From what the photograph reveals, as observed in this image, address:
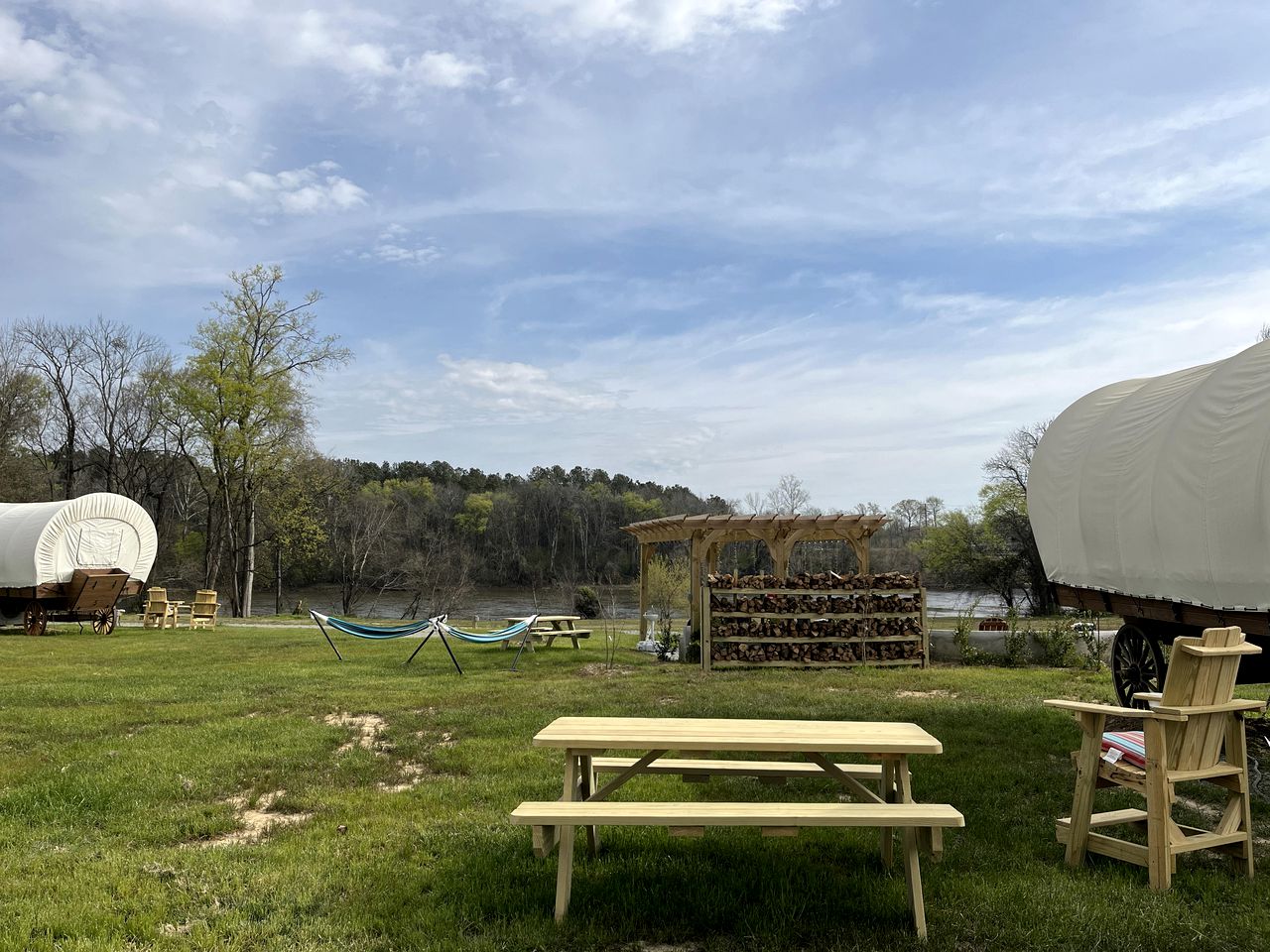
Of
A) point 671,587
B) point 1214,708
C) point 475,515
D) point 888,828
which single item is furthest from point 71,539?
point 475,515

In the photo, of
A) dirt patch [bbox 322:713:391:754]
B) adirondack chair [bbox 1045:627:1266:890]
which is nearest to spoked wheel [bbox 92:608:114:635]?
dirt patch [bbox 322:713:391:754]

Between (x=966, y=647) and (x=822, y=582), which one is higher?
(x=822, y=582)

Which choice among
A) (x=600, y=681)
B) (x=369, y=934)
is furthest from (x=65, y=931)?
(x=600, y=681)

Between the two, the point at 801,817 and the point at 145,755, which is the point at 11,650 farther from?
the point at 801,817

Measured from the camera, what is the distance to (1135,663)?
775cm

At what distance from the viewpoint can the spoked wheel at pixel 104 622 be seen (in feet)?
60.0

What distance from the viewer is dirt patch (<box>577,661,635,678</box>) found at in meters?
11.1

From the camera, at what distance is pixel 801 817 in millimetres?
3342

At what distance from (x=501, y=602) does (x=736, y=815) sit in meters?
39.8

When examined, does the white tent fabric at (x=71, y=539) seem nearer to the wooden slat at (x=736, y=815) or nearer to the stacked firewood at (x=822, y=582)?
the stacked firewood at (x=822, y=582)

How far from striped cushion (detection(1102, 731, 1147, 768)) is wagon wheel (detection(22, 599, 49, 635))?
1943 cm

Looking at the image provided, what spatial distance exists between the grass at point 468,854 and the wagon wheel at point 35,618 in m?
10.9

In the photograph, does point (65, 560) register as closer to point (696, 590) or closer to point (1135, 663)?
point (696, 590)

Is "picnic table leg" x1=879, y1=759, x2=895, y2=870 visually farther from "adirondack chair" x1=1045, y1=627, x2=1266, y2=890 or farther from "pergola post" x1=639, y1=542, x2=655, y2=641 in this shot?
"pergola post" x1=639, y1=542, x2=655, y2=641
